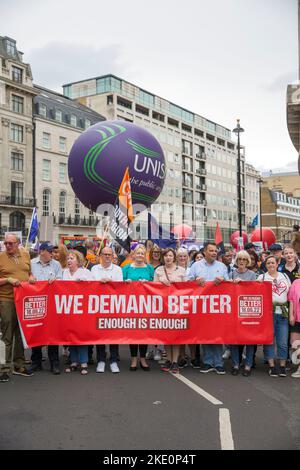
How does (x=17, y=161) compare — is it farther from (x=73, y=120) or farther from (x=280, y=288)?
(x=280, y=288)

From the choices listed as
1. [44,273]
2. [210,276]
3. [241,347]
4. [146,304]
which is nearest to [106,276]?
[146,304]

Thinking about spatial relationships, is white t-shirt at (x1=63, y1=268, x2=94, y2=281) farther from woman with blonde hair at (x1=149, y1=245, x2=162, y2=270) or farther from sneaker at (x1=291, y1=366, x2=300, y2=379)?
sneaker at (x1=291, y1=366, x2=300, y2=379)

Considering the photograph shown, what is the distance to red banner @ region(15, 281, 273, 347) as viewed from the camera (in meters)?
7.28

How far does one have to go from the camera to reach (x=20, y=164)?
2013 inches

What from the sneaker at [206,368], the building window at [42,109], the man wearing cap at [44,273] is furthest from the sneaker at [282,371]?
the building window at [42,109]

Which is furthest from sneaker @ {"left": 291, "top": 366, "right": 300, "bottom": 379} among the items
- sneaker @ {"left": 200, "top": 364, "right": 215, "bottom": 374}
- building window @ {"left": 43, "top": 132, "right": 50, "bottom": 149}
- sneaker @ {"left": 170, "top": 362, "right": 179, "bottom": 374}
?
building window @ {"left": 43, "top": 132, "right": 50, "bottom": 149}

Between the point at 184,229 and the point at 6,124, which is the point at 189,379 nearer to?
the point at 184,229

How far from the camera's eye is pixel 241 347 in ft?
24.9

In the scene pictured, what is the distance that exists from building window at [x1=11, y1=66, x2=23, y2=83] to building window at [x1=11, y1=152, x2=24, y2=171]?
746 cm

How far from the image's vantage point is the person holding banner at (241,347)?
7160 mm

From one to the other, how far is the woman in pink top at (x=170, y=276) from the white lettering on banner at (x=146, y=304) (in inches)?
10.2

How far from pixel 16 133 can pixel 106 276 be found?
46.6 meters

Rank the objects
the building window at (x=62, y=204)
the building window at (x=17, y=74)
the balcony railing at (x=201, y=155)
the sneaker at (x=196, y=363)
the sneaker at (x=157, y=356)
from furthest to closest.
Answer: the balcony railing at (x=201, y=155) → the building window at (x=62, y=204) → the building window at (x=17, y=74) → the sneaker at (x=157, y=356) → the sneaker at (x=196, y=363)

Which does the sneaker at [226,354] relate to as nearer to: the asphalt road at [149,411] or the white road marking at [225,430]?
the asphalt road at [149,411]
